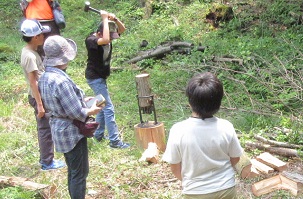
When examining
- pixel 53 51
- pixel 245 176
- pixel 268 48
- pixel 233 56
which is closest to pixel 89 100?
pixel 53 51

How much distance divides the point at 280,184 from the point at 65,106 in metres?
2.27

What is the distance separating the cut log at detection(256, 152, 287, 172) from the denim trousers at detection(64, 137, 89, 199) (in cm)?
201

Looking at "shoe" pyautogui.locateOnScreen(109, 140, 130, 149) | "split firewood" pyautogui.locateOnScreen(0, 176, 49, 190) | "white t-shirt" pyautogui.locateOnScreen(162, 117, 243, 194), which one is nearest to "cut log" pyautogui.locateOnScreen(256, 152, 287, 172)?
"shoe" pyautogui.locateOnScreen(109, 140, 130, 149)

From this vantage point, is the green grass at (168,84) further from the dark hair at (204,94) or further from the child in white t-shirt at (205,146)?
the dark hair at (204,94)

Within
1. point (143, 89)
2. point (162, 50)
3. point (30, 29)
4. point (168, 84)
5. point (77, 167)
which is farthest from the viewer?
point (162, 50)

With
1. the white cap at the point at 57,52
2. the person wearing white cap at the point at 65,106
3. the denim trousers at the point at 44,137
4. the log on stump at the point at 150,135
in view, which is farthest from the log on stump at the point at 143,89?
the white cap at the point at 57,52

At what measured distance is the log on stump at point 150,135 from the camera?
5.99 metres

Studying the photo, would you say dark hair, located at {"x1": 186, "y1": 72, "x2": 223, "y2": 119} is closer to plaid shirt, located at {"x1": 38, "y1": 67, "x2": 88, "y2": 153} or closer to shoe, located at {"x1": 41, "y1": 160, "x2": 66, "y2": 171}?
plaid shirt, located at {"x1": 38, "y1": 67, "x2": 88, "y2": 153}

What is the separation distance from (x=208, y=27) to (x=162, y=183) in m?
7.07

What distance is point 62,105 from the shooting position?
4.01 metres

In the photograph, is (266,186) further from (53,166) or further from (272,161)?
(53,166)

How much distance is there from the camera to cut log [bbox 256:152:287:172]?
4.95 meters

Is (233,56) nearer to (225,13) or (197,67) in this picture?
(197,67)

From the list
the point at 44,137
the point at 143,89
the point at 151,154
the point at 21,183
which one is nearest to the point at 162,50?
the point at 143,89
